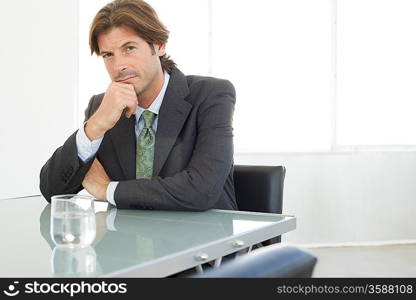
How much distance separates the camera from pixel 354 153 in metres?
4.91

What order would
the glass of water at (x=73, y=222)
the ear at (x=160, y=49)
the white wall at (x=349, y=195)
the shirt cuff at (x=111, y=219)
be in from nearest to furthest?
the glass of water at (x=73, y=222) → the shirt cuff at (x=111, y=219) → the ear at (x=160, y=49) → the white wall at (x=349, y=195)

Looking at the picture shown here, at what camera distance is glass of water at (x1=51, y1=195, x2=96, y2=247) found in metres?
1.16

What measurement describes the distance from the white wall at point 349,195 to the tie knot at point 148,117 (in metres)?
2.55

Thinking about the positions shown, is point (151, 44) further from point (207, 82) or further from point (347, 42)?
point (347, 42)

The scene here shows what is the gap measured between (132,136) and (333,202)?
3.20m

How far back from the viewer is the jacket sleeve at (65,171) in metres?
1.89

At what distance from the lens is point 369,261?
170 inches

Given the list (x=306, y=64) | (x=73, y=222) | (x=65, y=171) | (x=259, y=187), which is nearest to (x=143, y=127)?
(x=65, y=171)

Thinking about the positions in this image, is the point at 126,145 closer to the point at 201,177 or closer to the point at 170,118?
the point at 170,118

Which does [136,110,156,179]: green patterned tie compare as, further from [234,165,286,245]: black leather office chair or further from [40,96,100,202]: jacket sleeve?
[234,165,286,245]: black leather office chair

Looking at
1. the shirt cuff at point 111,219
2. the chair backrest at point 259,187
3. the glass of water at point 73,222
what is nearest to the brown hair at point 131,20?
the chair backrest at point 259,187

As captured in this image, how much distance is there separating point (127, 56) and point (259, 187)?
69cm

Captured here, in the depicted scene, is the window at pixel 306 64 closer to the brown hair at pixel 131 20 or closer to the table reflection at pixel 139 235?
the brown hair at pixel 131 20

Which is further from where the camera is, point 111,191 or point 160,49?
point 160,49
